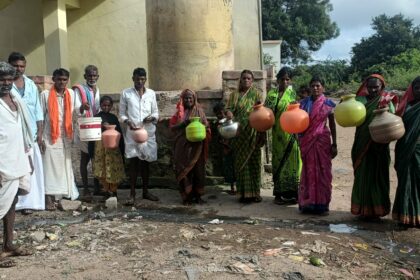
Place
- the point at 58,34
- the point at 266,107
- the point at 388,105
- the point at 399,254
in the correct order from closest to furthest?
the point at 399,254, the point at 388,105, the point at 266,107, the point at 58,34

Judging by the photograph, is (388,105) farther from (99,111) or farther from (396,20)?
(396,20)

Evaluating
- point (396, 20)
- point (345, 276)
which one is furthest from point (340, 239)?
point (396, 20)

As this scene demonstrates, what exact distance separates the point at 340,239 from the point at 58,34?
7.59 metres

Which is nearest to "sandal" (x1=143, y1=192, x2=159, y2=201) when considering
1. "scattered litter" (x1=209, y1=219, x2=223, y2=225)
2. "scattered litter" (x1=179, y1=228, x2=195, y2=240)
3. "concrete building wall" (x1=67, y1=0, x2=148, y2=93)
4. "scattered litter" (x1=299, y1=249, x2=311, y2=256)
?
"scattered litter" (x1=209, y1=219, x2=223, y2=225)

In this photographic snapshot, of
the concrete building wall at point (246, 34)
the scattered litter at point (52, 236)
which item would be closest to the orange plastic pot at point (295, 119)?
the scattered litter at point (52, 236)

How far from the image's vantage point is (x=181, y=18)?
21.2 feet

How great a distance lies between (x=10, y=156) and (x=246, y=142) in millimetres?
2768

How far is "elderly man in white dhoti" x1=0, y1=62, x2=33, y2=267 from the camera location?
3.61 m

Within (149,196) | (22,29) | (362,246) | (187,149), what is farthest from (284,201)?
(22,29)

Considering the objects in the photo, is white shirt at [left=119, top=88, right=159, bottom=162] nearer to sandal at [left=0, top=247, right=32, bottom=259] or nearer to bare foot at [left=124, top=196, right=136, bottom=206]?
bare foot at [left=124, top=196, right=136, bottom=206]

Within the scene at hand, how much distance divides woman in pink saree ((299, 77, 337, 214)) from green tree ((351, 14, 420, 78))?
93.5 ft

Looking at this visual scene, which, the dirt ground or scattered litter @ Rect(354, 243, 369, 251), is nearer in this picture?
the dirt ground

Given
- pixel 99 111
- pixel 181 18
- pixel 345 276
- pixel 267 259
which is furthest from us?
pixel 181 18

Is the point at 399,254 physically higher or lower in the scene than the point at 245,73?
lower
